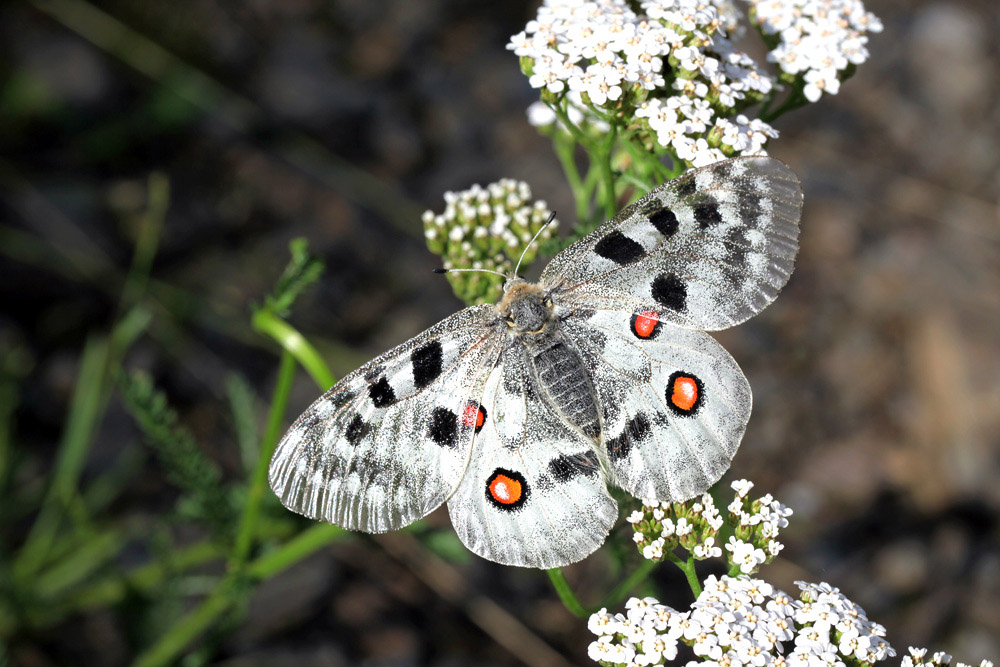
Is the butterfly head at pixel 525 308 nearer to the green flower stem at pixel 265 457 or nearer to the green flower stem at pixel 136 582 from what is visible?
the green flower stem at pixel 265 457

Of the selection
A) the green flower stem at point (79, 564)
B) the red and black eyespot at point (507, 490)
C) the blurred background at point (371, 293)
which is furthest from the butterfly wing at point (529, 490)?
the green flower stem at point (79, 564)

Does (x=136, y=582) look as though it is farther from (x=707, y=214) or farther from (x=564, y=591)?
(x=707, y=214)

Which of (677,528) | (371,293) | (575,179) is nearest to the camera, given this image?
(677,528)

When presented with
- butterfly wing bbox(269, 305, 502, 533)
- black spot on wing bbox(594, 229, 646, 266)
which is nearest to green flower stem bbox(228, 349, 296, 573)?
butterfly wing bbox(269, 305, 502, 533)

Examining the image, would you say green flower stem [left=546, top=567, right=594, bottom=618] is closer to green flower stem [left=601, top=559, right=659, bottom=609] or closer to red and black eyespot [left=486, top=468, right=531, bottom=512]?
green flower stem [left=601, top=559, right=659, bottom=609]

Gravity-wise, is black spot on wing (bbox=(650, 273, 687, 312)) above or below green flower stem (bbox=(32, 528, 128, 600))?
above

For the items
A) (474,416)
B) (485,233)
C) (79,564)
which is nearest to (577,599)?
(474,416)
